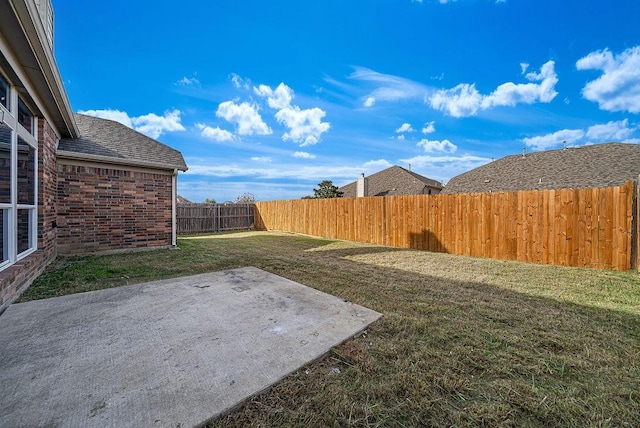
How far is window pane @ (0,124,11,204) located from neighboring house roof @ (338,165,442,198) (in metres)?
21.1

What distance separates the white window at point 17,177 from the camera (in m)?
3.40

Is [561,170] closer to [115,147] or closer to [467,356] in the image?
[467,356]

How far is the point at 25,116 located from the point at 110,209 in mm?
2945

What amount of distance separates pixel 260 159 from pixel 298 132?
5.14 metres

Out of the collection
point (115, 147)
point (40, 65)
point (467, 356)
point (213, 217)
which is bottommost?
point (467, 356)

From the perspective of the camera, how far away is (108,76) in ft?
30.0

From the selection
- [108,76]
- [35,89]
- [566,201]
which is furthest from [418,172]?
[35,89]

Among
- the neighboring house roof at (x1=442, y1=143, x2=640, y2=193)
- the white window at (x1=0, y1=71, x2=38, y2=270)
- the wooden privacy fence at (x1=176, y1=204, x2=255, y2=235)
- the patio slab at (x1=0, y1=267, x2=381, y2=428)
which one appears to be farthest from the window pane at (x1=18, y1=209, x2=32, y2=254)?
the neighboring house roof at (x1=442, y1=143, x2=640, y2=193)

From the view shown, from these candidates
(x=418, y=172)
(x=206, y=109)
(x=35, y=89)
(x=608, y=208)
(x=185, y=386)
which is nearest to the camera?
(x=185, y=386)

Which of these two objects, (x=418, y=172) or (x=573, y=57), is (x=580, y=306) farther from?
(x=418, y=172)

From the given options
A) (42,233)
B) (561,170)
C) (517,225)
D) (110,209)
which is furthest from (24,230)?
(561,170)

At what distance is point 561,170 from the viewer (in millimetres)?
13594

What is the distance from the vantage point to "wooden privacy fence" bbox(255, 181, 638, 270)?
5.41 metres

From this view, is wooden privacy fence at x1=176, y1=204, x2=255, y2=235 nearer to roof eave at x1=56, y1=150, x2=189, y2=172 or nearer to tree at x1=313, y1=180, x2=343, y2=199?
roof eave at x1=56, y1=150, x2=189, y2=172
